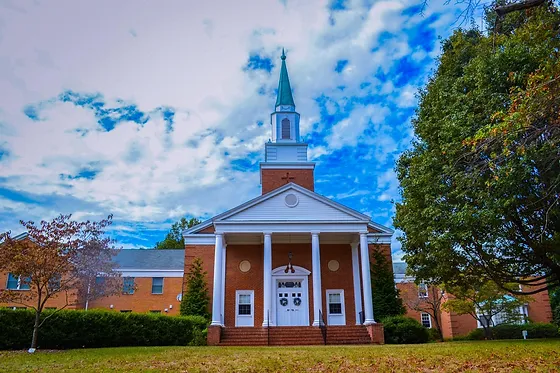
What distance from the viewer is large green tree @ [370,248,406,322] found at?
1006 inches

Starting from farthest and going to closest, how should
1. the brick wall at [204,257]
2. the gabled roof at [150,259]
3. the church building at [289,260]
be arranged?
the gabled roof at [150,259]
the brick wall at [204,257]
the church building at [289,260]

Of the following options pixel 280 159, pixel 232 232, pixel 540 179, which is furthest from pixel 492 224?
pixel 280 159

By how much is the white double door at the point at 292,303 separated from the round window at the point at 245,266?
74.9 inches

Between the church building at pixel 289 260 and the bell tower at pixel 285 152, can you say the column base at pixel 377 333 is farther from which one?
the bell tower at pixel 285 152

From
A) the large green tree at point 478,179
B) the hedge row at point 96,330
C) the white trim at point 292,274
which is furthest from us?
the white trim at point 292,274

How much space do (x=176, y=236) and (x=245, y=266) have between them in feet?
113

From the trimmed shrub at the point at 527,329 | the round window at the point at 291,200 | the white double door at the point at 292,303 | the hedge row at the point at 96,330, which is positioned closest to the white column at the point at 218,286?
the hedge row at the point at 96,330

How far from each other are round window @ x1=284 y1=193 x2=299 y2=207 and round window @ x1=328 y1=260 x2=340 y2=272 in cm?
460

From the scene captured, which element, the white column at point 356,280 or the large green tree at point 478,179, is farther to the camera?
the white column at point 356,280

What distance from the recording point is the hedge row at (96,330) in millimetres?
16953

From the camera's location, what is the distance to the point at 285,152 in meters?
33.2

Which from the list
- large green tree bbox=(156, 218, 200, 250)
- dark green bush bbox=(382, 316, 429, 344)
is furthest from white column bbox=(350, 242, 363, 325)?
large green tree bbox=(156, 218, 200, 250)

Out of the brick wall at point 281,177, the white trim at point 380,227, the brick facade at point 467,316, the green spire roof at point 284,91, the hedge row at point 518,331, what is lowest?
the hedge row at point 518,331

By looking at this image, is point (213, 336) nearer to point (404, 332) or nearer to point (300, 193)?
point (300, 193)
